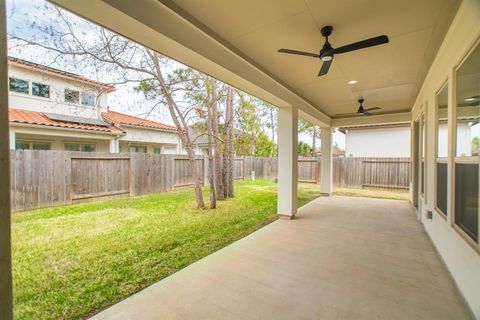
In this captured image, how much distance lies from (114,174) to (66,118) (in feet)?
8.05

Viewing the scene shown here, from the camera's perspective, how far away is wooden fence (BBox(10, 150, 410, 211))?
15.8 ft

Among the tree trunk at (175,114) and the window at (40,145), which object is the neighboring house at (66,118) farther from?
the tree trunk at (175,114)

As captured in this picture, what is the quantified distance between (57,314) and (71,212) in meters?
3.60

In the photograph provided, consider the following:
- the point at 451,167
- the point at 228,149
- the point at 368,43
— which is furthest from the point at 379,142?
the point at 368,43

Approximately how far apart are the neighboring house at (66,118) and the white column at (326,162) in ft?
18.5

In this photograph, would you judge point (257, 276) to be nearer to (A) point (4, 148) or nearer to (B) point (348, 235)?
(B) point (348, 235)

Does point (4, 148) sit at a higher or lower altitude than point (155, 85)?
lower

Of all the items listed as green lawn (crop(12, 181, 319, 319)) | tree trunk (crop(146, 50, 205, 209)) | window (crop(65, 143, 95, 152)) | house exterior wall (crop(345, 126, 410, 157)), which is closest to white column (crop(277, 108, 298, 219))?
green lawn (crop(12, 181, 319, 319))

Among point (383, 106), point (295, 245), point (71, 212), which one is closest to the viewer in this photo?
point (295, 245)

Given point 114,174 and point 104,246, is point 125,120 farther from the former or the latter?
point 104,246

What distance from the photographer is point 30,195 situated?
482 cm

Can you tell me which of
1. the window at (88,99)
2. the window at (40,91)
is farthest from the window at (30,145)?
the window at (88,99)

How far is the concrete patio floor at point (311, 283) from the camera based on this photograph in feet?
6.10

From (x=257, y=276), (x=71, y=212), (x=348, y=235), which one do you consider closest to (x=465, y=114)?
(x=348, y=235)
